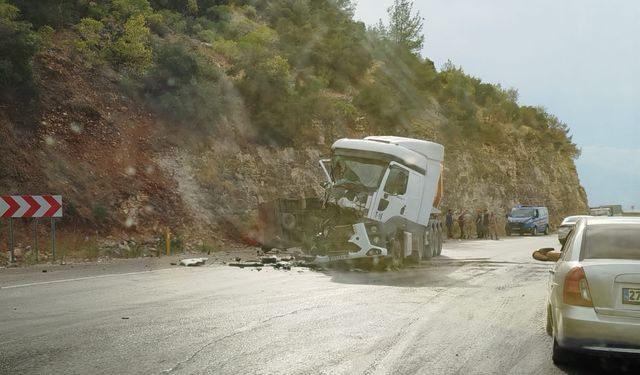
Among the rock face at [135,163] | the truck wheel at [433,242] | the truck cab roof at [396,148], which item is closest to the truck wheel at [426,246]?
the truck wheel at [433,242]

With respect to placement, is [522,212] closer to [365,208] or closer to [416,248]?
[416,248]

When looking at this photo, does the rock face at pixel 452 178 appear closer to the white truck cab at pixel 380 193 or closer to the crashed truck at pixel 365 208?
the crashed truck at pixel 365 208

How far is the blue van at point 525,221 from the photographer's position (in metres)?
49.6

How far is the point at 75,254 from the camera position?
24.6 meters

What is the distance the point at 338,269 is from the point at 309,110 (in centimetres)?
2285

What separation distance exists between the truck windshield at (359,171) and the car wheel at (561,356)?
43.0 ft

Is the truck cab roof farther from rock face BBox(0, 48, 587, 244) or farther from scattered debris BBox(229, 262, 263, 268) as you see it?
rock face BBox(0, 48, 587, 244)

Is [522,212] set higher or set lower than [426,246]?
higher

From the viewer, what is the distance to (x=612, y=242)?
764 cm

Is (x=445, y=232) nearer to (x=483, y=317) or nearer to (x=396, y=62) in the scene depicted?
(x=396, y=62)

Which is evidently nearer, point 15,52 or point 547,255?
point 547,255

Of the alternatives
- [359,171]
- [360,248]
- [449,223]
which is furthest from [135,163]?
[449,223]

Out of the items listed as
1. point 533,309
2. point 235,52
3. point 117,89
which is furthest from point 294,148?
point 533,309

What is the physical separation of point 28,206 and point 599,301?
60.0ft
